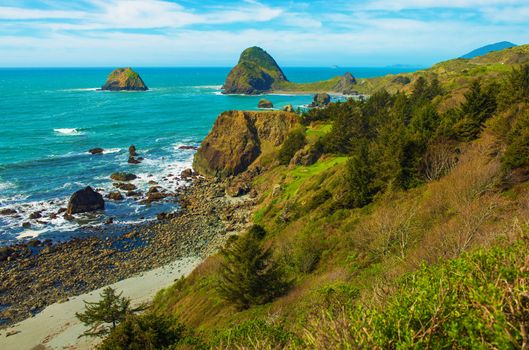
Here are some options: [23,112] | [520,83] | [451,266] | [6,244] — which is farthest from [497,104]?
[23,112]

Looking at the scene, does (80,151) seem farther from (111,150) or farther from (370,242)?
(370,242)

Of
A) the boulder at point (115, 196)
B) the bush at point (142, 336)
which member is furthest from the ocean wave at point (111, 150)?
the bush at point (142, 336)

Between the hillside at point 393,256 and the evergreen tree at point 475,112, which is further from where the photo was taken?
the evergreen tree at point 475,112

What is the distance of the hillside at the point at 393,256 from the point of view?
949 centimetres

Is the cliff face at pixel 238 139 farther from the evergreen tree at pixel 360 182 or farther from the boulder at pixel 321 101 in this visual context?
the boulder at pixel 321 101

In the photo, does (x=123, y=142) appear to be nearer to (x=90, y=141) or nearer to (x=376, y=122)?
(x=90, y=141)

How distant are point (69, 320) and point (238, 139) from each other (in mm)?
46633

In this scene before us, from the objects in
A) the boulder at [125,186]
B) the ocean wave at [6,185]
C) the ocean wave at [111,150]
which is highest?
the ocean wave at [111,150]

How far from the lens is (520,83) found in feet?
127

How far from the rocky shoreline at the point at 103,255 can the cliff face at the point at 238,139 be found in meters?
15.2

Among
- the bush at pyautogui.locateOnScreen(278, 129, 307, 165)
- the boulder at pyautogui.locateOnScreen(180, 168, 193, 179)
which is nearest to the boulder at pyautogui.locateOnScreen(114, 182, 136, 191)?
the boulder at pyautogui.locateOnScreen(180, 168, 193, 179)

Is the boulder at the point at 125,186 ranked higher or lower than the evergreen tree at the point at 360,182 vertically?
lower

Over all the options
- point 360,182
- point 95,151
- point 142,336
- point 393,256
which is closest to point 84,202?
point 95,151

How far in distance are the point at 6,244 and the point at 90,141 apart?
2049 inches
